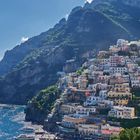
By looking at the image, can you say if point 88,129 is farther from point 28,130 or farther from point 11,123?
point 11,123

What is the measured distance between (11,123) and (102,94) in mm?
37825

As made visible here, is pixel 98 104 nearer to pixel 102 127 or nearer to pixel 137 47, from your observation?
pixel 102 127

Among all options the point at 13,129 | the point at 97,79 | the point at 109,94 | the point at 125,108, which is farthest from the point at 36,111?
the point at 125,108

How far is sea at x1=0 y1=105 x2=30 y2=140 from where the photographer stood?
4883 inches

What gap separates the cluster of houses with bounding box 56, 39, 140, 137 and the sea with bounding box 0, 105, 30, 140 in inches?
504

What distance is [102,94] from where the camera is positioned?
4739 inches

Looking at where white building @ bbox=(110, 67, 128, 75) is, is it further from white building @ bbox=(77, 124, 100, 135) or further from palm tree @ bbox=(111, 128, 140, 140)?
palm tree @ bbox=(111, 128, 140, 140)

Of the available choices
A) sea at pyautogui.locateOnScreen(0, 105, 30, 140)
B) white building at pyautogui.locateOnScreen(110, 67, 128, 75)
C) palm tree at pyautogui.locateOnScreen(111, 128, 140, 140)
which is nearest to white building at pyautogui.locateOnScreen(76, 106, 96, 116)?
sea at pyautogui.locateOnScreen(0, 105, 30, 140)

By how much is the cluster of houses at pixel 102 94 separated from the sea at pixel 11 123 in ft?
42.0

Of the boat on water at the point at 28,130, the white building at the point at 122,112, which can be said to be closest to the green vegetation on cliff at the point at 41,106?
the boat on water at the point at 28,130

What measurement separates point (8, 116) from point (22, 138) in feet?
210

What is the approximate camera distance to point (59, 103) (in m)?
126

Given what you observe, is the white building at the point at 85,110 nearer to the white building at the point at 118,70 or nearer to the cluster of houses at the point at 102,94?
the cluster of houses at the point at 102,94

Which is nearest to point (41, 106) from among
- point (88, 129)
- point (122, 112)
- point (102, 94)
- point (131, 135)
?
point (102, 94)
